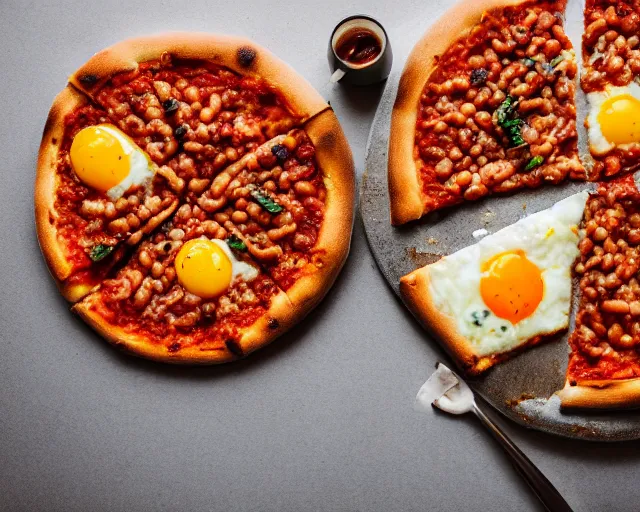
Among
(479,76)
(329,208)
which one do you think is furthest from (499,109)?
(329,208)

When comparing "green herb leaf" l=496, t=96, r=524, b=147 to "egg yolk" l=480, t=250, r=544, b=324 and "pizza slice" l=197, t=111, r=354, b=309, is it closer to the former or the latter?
"egg yolk" l=480, t=250, r=544, b=324

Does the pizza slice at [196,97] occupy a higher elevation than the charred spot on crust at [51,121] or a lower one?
lower

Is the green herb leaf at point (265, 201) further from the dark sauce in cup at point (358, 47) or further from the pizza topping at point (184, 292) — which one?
the dark sauce in cup at point (358, 47)

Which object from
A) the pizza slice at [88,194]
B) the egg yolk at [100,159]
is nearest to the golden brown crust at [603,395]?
the pizza slice at [88,194]

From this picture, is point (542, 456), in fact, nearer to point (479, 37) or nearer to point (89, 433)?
point (479, 37)

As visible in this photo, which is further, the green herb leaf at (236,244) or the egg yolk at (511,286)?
the green herb leaf at (236,244)

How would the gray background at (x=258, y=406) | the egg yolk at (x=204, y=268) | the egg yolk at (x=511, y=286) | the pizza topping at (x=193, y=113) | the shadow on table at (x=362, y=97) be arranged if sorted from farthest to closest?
the shadow on table at (x=362, y=97)
the gray background at (x=258, y=406)
the pizza topping at (x=193, y=113)
the egg yolk at (x=204, y=268)
the egg yolk at (x=511, y=286)

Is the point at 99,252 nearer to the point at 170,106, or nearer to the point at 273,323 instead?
the point at 170,106
